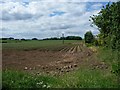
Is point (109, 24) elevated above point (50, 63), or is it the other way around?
point (109, 24)

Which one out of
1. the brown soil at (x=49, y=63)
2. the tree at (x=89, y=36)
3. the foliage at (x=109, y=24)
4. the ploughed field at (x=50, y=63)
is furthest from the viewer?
the tree at (x=89, y=36)

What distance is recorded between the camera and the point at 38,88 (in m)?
7.37

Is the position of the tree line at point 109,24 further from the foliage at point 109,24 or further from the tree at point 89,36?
the tree at point 89,36

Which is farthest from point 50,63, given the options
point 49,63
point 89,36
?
point 89,36

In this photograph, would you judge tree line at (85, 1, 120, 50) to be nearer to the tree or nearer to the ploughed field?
the ploughed field

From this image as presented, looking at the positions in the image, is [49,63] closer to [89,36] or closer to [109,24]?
[109,24]

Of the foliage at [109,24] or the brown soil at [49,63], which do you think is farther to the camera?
the brown soil at [49,63]

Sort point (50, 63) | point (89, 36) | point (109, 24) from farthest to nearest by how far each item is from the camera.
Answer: point (89, 36), point (50, 63), point (109, 24)

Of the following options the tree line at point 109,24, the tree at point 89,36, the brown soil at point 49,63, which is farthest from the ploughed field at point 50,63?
the tree at point 89,36

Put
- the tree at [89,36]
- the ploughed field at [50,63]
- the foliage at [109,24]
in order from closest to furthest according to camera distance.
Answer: the foliage at [109,24] < the ploughed field at [50,63] < the tree at [89,36]

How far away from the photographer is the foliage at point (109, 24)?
8.73 meters

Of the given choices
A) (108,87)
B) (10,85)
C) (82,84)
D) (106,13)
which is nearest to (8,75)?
(10,85)

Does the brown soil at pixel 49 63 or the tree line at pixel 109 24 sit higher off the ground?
the tree line at pixel 109 24

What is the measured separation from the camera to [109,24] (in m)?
11.0
